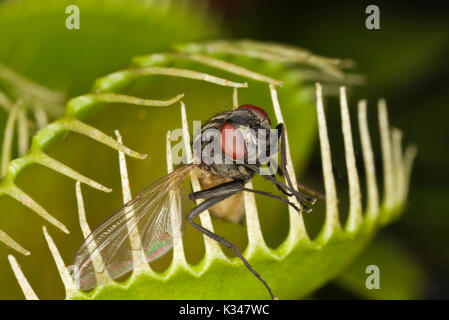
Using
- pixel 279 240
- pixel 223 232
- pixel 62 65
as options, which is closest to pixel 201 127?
pixel 223 232

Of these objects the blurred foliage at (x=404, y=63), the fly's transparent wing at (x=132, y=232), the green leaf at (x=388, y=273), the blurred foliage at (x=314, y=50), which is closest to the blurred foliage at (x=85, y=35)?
the blurred foliage at (x=314, y=50)

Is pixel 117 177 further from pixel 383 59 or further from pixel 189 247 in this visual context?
pixel 383 59

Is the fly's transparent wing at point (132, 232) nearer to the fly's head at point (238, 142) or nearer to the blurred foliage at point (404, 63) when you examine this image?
the fly's head at point (238, 142)

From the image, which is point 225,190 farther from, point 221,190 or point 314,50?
point 314,50

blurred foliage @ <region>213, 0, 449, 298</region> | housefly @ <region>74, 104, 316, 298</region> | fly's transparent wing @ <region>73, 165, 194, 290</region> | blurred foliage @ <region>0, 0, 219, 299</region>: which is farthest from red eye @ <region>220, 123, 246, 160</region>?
blurred foliage @ <region>213, 0, 449, 298</region>

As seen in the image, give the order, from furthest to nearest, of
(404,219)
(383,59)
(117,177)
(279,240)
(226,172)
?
(383,59) → (404,219) → (279,240) → (117,177) → (226,172)

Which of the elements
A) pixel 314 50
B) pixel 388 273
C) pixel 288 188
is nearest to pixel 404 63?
pixel 314 50

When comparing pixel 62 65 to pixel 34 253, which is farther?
pixel 62 65
